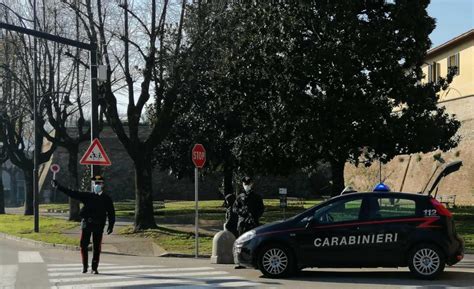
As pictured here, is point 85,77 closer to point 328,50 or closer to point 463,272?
point 328,50

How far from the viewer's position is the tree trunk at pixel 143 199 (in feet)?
71.2

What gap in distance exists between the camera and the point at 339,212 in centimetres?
1082

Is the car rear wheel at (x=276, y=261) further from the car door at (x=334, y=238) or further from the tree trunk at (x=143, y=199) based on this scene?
the tree trunk at (x=143, y=199)

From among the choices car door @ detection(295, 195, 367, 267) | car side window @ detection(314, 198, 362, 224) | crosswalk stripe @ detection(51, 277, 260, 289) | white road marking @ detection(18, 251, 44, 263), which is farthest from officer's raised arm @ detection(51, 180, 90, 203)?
car side window @ detection(314, 198, 362, 224)

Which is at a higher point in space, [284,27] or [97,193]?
[284,27]

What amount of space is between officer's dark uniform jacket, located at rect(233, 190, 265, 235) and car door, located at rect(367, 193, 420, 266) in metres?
3.34

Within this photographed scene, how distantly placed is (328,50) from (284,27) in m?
2.04

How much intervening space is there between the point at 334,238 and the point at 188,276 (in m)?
2.96

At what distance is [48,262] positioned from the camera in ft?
47.0

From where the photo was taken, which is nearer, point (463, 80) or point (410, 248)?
point (410, 248)

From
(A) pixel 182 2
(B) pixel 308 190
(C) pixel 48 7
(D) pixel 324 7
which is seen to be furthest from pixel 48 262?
(B) pixel 308 190

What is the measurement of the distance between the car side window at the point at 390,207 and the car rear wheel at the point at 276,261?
1.69 m

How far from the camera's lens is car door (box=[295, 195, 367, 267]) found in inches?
416

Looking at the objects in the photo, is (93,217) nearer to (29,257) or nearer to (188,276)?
(188,276)
